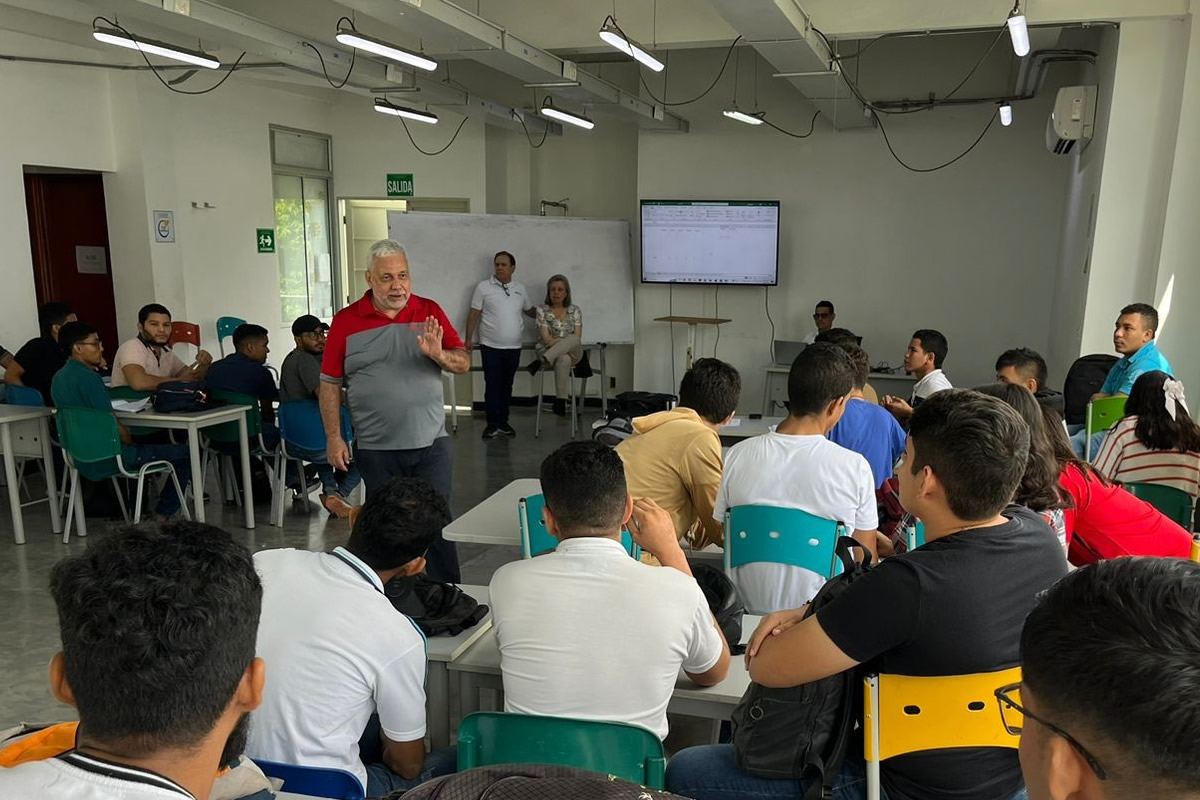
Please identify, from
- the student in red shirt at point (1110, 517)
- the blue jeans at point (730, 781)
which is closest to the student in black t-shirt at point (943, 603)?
the blue jeans at point (730, 781)

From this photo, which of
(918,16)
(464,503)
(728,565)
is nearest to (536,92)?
(918,16)

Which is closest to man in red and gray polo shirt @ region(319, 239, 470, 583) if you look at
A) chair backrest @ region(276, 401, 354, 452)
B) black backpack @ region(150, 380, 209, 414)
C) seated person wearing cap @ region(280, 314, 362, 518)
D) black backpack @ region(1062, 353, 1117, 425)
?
seated person wearing cap @ region(280, 314, 362, 518)

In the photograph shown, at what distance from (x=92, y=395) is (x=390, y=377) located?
94.3 inches

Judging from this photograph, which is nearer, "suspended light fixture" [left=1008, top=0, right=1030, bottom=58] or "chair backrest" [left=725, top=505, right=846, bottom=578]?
"chair backrest" [left=725, top=505, right=846, bottom=578]

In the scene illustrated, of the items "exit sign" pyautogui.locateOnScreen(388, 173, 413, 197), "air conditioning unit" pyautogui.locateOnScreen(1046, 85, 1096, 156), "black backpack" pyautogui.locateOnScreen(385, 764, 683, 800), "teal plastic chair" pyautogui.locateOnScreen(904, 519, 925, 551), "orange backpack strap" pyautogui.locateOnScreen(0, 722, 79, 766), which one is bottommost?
"teal plastic chair" pyautogui.locateOnScreen(904, 519, 925, 551)

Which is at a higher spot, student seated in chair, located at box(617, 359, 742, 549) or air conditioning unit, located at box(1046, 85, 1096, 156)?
air conditioning unit, located at box(1046, 85, 1096, 156)

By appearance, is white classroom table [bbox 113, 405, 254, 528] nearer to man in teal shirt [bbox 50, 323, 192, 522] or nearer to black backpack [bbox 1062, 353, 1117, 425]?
man in teal shirt [bbox 50, 323, 192, 522]

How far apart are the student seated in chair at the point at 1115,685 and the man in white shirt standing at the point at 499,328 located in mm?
7912

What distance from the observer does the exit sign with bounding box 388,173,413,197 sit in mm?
10094

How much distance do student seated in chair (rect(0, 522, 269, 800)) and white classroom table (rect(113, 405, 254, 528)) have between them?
4353 millimetres

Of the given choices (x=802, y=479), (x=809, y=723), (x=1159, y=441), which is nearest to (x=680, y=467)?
(x=802, y=479)

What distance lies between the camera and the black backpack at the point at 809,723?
1698mm

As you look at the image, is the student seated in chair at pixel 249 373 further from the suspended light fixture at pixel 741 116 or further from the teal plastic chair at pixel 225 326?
the suspended light fixture at pixel 741 116

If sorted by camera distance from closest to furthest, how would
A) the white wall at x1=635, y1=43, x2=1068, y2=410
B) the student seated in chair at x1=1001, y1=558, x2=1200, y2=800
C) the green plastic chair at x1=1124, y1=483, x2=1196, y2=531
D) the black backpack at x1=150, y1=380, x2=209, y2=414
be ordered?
the student seated in chair at x1=1001, y1=558, x2=1200, y2=800 → the green plastic chair at x1=1124, y1=483, x2=1196, y2=531 → the black backpack at x1=150, y1=380, x2=209, y2=414 → the white wall at x1=635, y1=43, x2=1068, y2=410
